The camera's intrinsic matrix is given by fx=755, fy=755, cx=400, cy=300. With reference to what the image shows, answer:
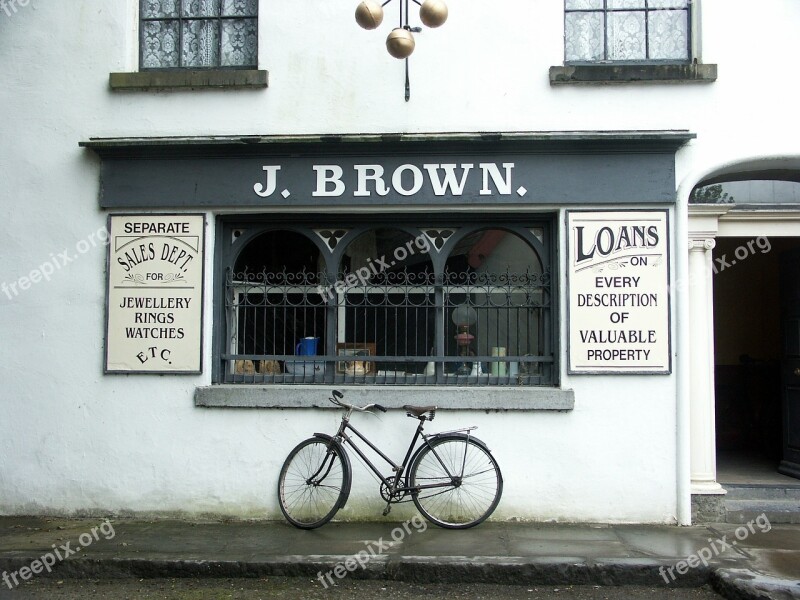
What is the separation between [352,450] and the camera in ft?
22.7

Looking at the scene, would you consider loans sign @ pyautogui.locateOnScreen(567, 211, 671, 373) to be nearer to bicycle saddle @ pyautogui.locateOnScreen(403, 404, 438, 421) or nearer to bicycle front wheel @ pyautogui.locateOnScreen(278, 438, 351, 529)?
bicycle saddle @ pyautogui.locateOnScreen(403, 404, 438, 421)

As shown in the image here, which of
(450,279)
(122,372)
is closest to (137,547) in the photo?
(122,372)

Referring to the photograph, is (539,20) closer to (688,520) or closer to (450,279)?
(450,279)

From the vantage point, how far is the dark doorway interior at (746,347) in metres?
9.93

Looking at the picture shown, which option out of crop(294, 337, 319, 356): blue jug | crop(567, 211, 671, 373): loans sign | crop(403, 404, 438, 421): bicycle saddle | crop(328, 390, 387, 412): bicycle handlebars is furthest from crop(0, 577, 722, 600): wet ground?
crop(294, 337, 319, 356): blue jug

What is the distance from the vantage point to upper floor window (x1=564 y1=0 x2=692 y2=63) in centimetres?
718

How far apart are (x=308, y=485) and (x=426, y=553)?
4.44 feet

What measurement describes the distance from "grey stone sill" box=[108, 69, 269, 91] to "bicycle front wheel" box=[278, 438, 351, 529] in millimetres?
3383

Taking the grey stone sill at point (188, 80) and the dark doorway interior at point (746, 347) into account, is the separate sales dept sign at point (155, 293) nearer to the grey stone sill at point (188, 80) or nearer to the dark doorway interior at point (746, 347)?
the grey stone sill at point (188, 80)

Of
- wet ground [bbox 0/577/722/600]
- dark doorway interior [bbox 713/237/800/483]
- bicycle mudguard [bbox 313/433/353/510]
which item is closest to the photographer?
wet ground [bbox 0/577/722/600]

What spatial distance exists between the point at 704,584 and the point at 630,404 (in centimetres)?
168

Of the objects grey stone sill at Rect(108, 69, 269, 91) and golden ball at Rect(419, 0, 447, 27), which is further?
grey stone sill at Rect(108, 69, 269, 91)

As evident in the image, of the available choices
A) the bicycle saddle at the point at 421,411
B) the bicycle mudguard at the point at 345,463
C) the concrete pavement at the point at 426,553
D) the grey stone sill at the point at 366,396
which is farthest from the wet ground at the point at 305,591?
the grey stone sill at the point at 366,396

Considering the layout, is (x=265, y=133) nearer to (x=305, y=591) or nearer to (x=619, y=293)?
(x=619, y=293)
